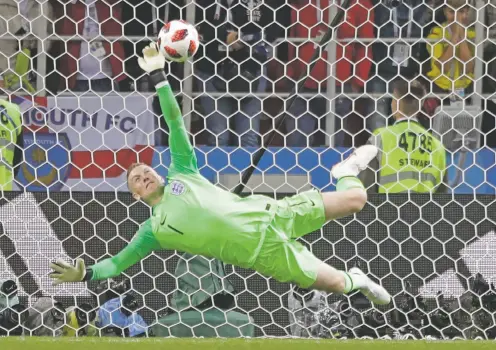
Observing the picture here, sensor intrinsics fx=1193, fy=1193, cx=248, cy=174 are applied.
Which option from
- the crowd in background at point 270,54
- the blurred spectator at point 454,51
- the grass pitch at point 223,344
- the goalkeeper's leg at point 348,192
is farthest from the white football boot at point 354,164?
the blurred spectator at point 454,51

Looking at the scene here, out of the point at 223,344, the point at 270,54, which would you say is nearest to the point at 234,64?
the point at 270,54

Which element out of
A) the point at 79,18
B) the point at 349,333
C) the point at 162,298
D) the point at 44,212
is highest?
the point at 79,18

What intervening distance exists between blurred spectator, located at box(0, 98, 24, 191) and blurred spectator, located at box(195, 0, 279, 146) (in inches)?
40.7

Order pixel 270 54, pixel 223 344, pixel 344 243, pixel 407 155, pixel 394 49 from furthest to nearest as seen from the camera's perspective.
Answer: pixel 270 54 < pixel 394 49 < pixel 407 155 < pixel 344 243 < pixel 223 344

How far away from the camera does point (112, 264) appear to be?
4.68 m

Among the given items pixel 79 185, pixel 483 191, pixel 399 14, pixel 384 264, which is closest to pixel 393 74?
pixel 399 14

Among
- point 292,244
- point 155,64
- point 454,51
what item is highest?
point 155,64

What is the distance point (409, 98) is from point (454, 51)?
1.07 ft

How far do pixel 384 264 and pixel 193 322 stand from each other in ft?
2.80

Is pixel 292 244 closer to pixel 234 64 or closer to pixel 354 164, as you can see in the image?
pixel 354 164

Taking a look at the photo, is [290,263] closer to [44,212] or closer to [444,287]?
[444,287]

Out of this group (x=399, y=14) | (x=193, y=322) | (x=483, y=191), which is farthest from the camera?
(x=399, y=14)

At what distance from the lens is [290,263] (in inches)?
183

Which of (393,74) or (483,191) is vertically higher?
(393,74)
